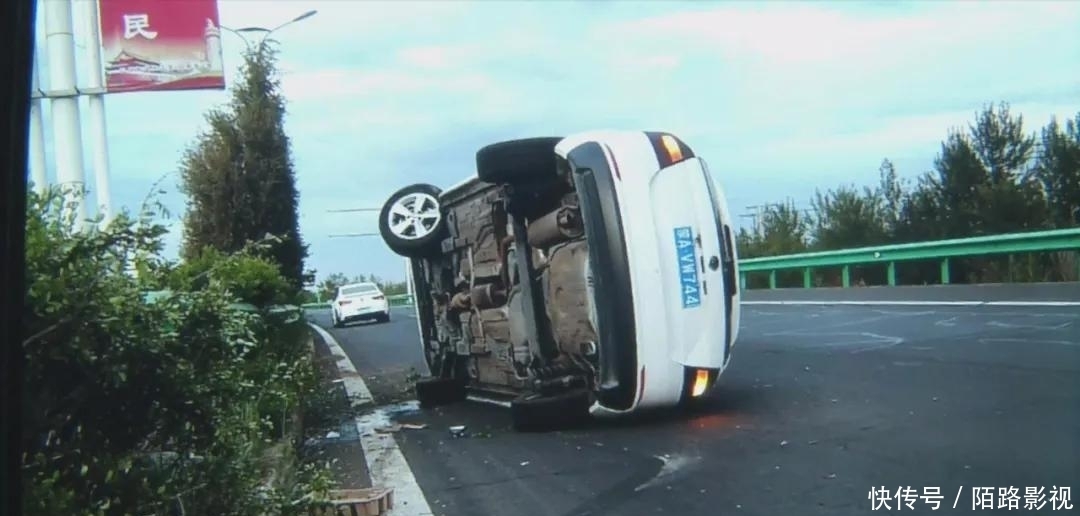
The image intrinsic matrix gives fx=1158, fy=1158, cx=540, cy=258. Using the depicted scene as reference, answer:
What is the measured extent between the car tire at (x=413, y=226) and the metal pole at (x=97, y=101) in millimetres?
2747

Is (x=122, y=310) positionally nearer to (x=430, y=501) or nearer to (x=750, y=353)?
(x=430, y=501)

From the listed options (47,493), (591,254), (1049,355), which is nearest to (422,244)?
(591,254)

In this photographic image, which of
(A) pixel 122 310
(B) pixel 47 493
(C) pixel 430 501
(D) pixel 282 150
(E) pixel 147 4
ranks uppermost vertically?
(E) pixel 147 4

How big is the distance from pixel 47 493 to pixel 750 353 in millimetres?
8844

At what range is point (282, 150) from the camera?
15742mm

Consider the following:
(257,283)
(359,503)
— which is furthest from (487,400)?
(359,503)

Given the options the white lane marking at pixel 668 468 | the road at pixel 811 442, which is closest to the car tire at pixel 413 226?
the road at pixel 811 442

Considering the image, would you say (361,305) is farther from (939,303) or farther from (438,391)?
(438,391)

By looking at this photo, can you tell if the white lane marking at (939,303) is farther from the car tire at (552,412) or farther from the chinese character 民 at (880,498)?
the chinese character 民 at (880,498)

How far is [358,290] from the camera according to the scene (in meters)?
35.5

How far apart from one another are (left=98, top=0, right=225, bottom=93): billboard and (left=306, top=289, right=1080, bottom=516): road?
4.64m

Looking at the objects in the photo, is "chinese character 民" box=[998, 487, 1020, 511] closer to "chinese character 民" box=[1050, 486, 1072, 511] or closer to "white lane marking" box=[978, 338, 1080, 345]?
"chinese character 民" box=[1050, 486, 1072, 511]

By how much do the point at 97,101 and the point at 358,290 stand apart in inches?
950

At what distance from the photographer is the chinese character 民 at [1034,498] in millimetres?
4680
